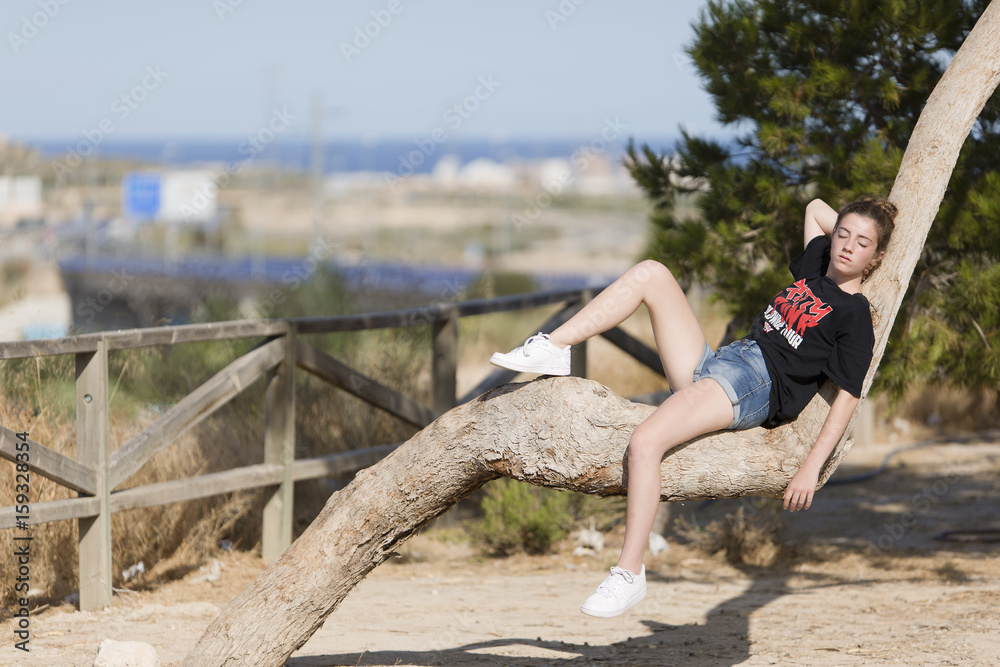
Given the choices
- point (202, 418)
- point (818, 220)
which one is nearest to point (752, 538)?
point (818, 220)

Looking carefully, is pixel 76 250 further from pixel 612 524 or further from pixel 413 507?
pixel 413 507

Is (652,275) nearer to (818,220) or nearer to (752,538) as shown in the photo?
(818,220)

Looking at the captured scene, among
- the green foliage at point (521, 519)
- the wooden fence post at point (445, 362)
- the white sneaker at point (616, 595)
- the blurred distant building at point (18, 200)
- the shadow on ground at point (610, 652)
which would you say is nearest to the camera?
the white sneaker at point (616, 595)

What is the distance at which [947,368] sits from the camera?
16.9 ft

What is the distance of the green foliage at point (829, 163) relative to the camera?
194 inches

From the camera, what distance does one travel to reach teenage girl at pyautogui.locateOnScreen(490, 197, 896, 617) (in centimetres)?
322

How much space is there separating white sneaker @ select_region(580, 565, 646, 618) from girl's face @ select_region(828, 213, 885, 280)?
4.27ft

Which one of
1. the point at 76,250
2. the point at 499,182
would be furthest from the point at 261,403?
the point at 499,182

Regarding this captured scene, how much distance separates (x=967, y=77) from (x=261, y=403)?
4946 mm

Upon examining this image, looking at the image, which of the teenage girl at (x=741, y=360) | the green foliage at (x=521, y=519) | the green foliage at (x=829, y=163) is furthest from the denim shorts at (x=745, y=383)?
the green foliage at (x=521, y=519)

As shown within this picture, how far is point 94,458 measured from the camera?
15.2 feet

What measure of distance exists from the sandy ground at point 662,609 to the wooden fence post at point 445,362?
0.91 metres

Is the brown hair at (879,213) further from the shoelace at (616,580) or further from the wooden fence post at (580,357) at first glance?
the wooden fence post at (580,357)
